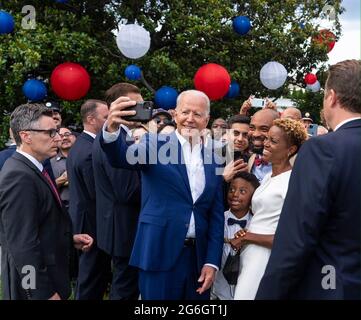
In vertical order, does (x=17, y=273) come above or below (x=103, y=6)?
below

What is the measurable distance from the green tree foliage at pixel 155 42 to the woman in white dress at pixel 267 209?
5.29 meters

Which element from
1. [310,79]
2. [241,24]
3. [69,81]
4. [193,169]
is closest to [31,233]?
[193,169]

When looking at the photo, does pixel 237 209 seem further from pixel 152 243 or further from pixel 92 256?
pixel 92 256

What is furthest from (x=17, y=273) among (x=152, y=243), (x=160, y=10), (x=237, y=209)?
(x=160, y=10)

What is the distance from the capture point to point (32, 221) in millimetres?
2773

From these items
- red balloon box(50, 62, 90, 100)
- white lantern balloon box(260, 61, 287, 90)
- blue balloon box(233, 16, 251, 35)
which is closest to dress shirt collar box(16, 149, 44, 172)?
red balloon box(50, 62, 90, 100)

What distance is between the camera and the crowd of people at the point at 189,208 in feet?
6.81

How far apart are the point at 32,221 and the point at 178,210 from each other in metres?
0.85

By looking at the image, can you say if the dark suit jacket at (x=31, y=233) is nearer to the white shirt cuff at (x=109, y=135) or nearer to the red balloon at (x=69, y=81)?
the white shirt cuff at (x=109, y=135)

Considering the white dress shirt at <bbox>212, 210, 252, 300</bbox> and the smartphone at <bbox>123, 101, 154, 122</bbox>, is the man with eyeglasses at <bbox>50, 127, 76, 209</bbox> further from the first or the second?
the smartphone at <bbox>123, 101, 154, 122</bbox>

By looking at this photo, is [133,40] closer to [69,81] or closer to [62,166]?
[69,81]

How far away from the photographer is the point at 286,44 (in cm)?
1032

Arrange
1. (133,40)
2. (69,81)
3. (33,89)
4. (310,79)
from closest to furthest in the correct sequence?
(133,40), (69,81), (33,89), (310,79)

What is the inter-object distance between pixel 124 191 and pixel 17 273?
3.94ft
